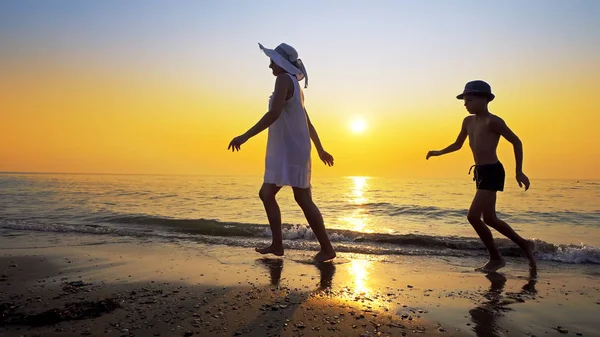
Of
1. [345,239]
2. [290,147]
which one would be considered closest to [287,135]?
[290,147]

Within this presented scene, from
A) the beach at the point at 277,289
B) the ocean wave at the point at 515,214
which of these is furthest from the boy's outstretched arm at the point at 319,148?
the ocean wave at the point at 515,214

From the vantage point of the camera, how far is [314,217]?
4180mm

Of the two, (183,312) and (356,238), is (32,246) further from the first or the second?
(356,238)

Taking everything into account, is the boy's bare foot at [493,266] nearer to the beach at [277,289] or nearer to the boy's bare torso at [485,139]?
the beach at [277,289]

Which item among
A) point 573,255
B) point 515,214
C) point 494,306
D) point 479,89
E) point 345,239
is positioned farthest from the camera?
point 515,214

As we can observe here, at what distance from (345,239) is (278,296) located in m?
4.21

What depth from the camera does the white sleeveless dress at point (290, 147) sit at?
12.9ft

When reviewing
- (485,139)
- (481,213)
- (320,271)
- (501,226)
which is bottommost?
(320,271)

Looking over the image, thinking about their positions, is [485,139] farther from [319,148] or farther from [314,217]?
[314,217]

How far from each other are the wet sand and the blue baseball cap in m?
1.78

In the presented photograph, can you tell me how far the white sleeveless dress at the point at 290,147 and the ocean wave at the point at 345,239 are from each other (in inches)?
72.1

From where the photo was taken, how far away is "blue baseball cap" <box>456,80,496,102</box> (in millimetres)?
4316

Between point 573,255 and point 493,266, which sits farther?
point 573,255

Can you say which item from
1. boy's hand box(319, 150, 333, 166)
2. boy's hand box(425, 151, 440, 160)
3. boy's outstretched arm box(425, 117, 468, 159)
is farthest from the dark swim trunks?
boy's hand box(319, 150, 333, 166)
